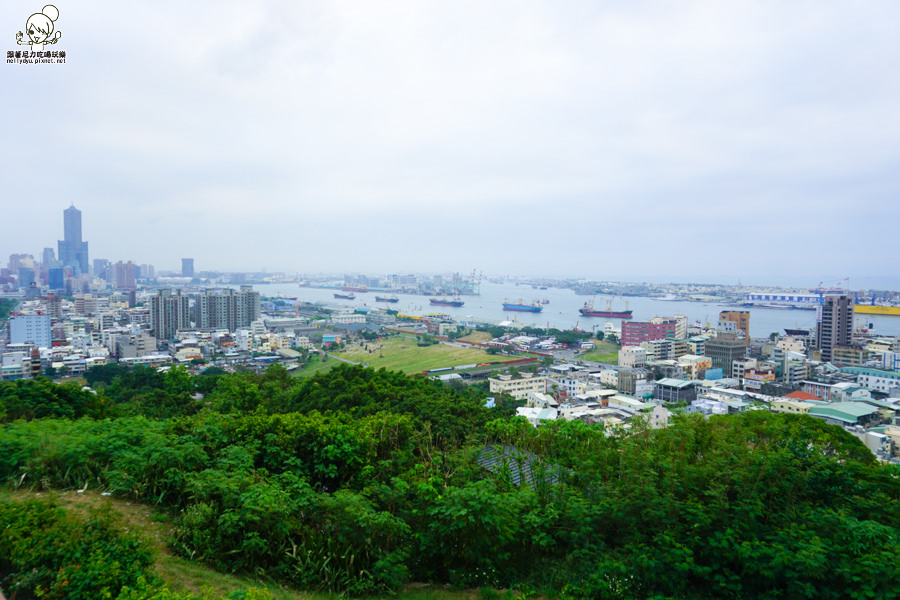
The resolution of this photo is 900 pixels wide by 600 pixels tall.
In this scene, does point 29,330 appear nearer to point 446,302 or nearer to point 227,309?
point 227,309

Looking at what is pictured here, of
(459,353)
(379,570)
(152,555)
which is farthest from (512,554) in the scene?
(459,353)

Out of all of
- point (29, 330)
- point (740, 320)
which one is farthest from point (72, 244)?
point (740, 320)

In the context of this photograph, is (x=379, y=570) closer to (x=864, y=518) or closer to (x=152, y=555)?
(x=152, y=555)

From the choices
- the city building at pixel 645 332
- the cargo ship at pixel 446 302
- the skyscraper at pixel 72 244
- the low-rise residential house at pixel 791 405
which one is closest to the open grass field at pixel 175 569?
the low-rise residential house at pixel 791 405

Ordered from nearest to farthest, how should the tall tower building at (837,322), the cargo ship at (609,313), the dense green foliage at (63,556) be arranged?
the dense green foliage at (63,556)
the tall tower building at (837,322)
the cargo ship at (609,313)

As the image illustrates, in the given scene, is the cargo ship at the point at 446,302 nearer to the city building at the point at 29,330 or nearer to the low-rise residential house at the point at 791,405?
the city building at the point at 29,330

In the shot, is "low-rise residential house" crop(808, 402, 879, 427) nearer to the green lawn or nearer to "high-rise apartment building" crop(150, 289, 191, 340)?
the green lawn
